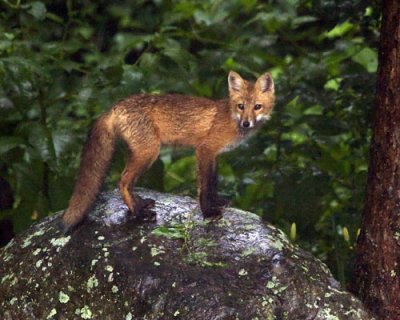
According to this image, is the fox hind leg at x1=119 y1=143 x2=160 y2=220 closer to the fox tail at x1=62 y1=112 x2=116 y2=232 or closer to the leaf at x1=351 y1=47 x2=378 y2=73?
the fox tail at x1=62 y1=112 x2=116 y2=232

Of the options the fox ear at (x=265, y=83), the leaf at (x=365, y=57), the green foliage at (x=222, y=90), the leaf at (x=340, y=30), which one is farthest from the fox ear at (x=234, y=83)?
the leaf at (x=340, y=30)

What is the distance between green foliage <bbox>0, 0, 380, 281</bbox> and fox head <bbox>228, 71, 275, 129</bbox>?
57 centimetres

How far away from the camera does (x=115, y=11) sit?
24.3 feet

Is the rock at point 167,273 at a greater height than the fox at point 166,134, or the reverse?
the fox at point 166,134

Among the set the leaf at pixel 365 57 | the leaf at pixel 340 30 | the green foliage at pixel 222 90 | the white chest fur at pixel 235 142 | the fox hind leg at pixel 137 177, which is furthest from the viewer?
the leaf at pixel 340 30

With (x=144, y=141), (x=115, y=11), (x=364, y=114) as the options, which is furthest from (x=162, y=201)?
(x=115, y=11)

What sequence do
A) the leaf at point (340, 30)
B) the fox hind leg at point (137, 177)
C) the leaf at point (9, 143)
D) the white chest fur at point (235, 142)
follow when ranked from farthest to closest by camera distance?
the leaf at point (340, 30)
the leaf at point (9, 143)
the white chest fur at point (235, 142)
the fox hind leg at point (137, 177)

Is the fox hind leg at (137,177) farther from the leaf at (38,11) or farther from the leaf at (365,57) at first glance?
the leaf at (365,57)

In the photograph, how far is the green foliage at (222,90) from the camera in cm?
641

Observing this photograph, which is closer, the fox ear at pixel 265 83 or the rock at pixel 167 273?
the rock at pixel 167 273

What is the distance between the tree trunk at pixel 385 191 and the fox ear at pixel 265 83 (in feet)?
2.96

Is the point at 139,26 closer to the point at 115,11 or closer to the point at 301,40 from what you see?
the point at 115,11

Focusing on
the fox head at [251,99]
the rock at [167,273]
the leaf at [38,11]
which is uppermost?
the leaf at [38,11]

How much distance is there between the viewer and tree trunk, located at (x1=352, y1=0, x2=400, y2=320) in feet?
16.0
